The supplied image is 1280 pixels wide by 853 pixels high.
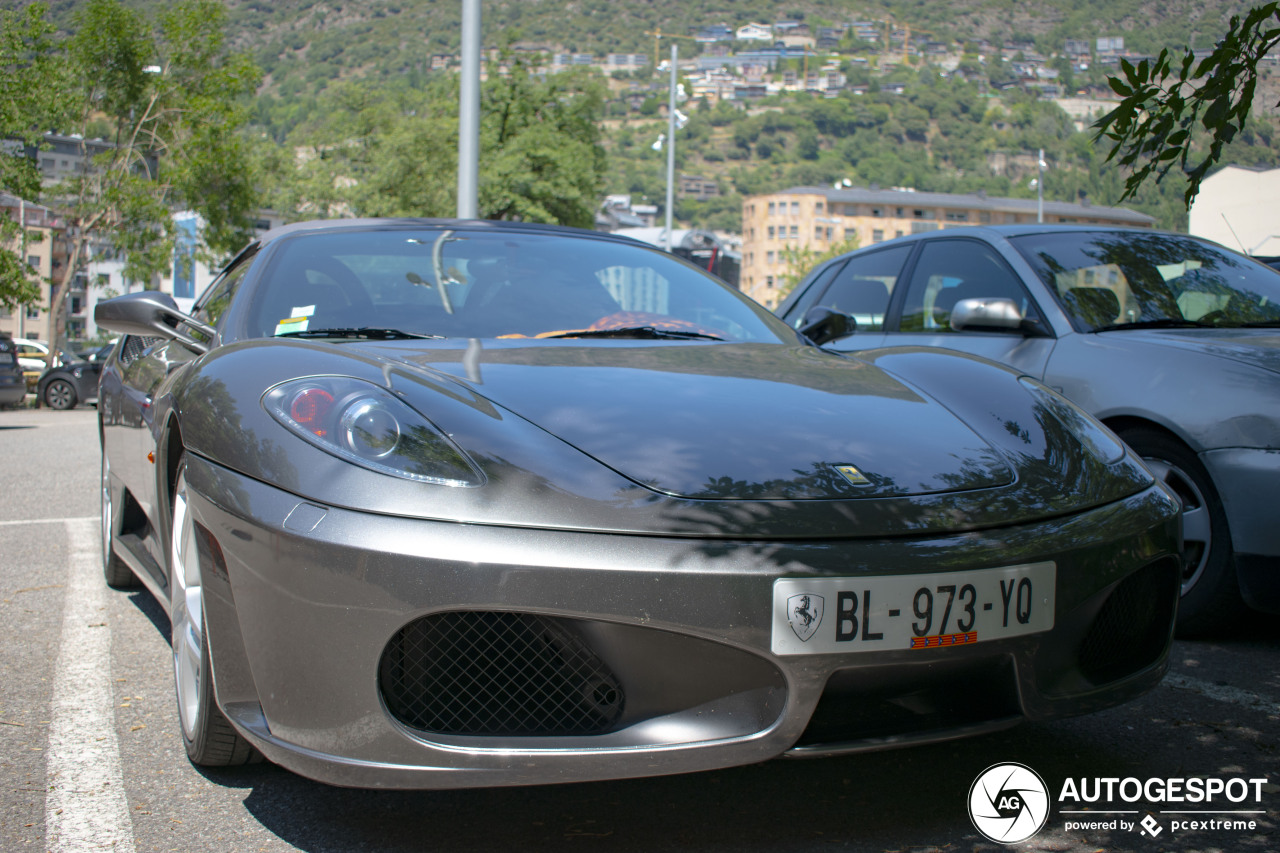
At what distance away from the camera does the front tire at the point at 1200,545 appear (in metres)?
3.41

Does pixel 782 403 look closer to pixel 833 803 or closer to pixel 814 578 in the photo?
pixel 814 578

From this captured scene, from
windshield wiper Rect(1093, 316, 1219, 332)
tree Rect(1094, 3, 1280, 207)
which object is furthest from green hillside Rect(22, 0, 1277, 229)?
tree Rect(1094, 3, 1280, 207)

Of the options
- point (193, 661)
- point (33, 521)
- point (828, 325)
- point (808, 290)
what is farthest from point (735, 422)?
point (33, 521)

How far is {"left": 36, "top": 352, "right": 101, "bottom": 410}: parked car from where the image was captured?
20984 millimetres

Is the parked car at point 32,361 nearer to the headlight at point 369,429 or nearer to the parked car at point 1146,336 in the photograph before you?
the parked car at point 1146,336

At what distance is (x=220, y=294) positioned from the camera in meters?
3.45

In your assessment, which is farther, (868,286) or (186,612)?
(868,286)

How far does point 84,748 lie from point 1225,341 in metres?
3.53

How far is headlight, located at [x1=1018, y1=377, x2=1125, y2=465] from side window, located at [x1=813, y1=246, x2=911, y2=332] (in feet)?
8.17

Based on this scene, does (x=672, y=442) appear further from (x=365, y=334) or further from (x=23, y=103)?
(x=23, y=103)

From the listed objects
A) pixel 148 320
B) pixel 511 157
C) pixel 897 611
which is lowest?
pixel 897 611

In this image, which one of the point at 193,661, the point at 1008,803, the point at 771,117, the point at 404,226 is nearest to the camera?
the point at 1008,803

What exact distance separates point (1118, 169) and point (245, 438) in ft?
8.99

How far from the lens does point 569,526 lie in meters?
1.79
